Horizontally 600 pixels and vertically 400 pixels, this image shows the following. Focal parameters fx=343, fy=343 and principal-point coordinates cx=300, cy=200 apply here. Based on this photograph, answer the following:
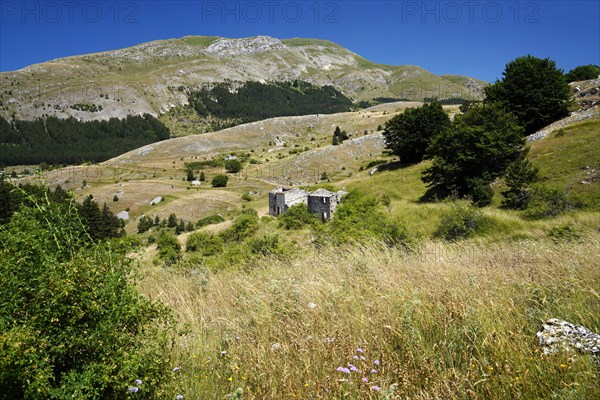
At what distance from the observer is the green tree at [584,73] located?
199ft

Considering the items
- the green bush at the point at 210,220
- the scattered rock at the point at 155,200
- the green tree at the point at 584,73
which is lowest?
the green bush at the point at 210,220

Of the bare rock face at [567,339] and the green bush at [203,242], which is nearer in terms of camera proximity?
the bare rock face at [567,339]

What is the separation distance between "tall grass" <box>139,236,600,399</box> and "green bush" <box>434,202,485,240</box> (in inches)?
736

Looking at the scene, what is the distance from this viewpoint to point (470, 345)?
10.6 ft

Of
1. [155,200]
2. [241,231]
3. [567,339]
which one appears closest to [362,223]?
[241,231]

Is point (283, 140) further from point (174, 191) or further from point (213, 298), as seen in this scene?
point (213, 298)

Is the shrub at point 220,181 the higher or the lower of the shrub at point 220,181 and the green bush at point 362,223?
the lower

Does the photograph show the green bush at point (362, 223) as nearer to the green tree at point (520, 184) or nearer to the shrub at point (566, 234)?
the shrub at point (566, 234)

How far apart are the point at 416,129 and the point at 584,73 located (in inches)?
1414

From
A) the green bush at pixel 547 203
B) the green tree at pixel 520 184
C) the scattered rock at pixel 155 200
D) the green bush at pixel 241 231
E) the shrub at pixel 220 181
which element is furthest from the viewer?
the shrub at pixel 220 181

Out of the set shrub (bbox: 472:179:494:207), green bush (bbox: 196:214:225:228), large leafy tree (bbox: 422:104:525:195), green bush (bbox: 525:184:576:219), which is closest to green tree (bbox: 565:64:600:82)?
large leafy tree (bbox: 422:104:525:195)

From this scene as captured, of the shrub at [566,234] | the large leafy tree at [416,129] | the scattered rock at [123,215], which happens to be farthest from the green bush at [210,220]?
the shrub at [566,234]

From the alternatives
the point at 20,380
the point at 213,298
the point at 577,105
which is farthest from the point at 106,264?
the point at 577,105

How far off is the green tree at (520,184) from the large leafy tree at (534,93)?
15.6 m
